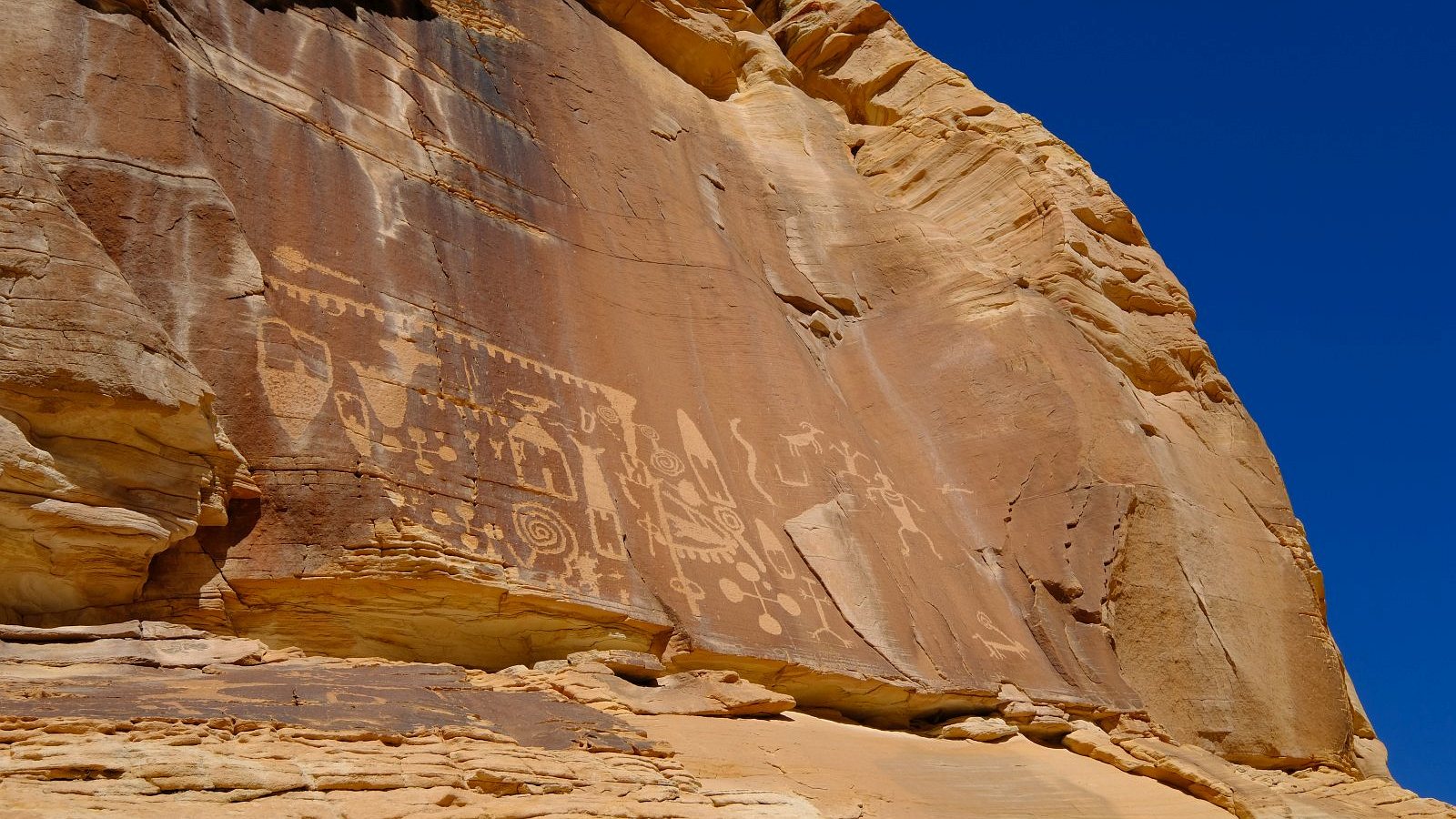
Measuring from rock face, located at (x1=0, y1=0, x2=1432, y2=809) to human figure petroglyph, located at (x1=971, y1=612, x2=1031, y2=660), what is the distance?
0.15 feet

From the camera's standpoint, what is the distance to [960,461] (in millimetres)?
12211

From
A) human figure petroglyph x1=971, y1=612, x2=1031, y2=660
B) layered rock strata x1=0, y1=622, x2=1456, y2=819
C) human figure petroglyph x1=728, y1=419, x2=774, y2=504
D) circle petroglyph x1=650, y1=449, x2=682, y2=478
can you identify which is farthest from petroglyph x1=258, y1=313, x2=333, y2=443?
human figure petroglyph x1=971, y1=612, x2=1031, y2=660

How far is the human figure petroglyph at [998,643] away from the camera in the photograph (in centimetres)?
1004

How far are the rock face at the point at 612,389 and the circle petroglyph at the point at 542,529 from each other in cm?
4

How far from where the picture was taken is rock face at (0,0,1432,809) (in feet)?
22.0

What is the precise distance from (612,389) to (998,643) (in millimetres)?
3599

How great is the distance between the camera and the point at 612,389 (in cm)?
957

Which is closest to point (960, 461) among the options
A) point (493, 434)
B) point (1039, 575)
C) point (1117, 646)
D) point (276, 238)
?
point (1039, 575)

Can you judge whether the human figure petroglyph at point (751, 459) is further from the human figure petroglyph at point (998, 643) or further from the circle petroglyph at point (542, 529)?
the circle petroglyph at point (542, 529)

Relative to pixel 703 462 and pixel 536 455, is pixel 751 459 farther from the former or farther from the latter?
pixel 536 455

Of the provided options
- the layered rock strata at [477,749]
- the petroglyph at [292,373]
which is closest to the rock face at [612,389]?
the petroglyph at [292,373]

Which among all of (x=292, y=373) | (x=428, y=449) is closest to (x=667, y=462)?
(x=428, y=449)

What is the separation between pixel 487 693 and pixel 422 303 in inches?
122

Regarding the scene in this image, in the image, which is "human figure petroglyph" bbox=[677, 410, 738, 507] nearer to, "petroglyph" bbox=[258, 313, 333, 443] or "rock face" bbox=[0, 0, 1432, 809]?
"rock face" bbox=[0, 0, 1432, 809]
